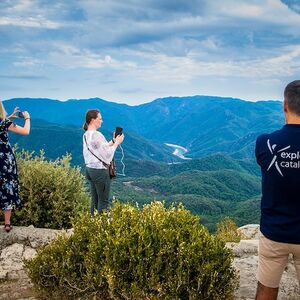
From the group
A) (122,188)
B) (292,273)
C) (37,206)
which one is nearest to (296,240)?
(292,273)

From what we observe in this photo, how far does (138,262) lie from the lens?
15.7ft

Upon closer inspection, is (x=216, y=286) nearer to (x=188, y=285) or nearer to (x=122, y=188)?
(x=188, y=285)

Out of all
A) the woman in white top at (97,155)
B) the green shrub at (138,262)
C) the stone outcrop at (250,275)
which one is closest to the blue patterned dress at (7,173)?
the woman in white top at (97,155)

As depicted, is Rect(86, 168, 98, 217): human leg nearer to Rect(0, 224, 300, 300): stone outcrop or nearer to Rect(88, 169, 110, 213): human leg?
Rect(88, 169, 110, 213): human leg

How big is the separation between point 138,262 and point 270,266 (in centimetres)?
152

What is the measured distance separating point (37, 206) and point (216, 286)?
16.1 feet

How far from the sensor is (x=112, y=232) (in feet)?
16.9

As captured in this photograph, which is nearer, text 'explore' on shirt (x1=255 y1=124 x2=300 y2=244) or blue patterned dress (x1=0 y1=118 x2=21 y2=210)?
text 'explore' on shirt (x1=255 y1=124 x2=300 y2=244)

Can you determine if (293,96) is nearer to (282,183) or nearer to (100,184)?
(282,183)

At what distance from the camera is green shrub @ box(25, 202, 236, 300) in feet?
15.2

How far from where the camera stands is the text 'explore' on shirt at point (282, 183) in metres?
3.59

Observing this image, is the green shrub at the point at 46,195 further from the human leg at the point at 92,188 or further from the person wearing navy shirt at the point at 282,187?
the person wearing navy shirt at the point at 282,187

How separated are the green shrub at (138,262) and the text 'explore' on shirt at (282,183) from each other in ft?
3.89

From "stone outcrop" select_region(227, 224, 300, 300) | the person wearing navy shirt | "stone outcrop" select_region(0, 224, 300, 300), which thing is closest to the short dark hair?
the person wearing navy shirt
